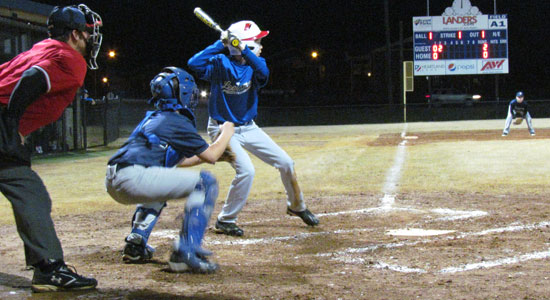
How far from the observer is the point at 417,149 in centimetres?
1655

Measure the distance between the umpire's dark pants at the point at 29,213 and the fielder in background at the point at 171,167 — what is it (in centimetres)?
58

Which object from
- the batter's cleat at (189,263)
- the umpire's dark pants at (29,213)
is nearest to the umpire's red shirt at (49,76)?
the umpire's dark pants at (29,213)

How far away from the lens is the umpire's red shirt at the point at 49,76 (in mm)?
3924

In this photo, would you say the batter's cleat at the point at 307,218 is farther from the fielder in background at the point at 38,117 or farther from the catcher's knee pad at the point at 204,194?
the fielder in background at the point at 38,117

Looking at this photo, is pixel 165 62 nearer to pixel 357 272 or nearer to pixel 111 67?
pixel 111 67

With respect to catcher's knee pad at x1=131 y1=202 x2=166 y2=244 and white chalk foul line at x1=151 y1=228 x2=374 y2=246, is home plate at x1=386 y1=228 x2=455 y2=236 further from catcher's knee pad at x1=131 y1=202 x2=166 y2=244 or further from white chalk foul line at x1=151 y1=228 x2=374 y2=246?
catcher's knee pad at x1=131 y1=202 x2=166 y2=244

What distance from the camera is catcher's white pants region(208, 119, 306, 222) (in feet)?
20.3

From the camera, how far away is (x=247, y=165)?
6230 mm

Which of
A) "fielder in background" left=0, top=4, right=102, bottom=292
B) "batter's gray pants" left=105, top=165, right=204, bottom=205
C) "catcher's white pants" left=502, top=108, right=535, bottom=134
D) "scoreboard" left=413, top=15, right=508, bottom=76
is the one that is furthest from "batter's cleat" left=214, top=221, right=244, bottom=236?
"scoreboard" left=413, top=15, right=508, bottom=76

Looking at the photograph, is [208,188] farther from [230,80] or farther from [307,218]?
[307,218]

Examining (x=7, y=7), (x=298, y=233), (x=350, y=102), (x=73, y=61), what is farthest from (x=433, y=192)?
(x=350, y=102)

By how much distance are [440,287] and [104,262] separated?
2669mm

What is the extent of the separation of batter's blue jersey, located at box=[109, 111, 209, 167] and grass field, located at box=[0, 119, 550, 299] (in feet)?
2.85

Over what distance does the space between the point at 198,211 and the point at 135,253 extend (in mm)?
836
